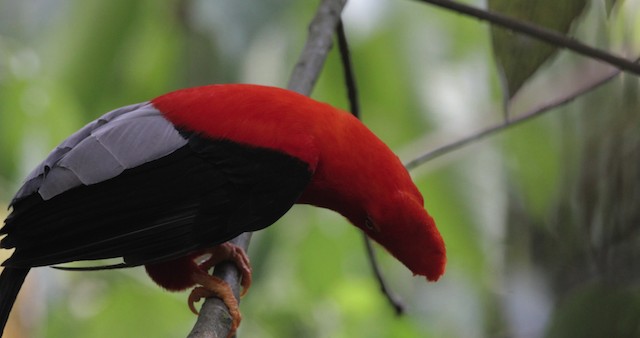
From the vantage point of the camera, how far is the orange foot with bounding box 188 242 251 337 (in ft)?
4.38

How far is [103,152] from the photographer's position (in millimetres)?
1231

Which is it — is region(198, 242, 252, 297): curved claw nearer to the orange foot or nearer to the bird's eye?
the orange foot

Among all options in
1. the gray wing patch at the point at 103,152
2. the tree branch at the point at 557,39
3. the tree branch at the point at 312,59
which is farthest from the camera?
the tree branch at the point at 312,59

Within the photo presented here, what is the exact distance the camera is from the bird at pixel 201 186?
1171 millimetres

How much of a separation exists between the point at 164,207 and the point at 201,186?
0.07 m

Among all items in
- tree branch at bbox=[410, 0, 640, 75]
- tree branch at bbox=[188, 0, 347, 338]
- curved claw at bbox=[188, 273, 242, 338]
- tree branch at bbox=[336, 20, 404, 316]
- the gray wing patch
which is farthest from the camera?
tree branch at bbox=[336, 20, 404, 316]

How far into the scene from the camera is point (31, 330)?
204cm

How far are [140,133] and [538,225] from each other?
0.60 metres

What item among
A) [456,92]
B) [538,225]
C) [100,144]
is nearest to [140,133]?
[100,144]

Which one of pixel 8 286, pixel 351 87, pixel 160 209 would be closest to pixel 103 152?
pixel 160 209

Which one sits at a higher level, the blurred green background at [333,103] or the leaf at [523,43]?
the leaf at [523,43]

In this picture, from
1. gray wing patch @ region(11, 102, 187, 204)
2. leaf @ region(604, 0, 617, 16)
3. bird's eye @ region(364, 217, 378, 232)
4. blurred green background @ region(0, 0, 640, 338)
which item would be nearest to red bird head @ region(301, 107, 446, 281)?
bird's eye @ region(364, 217, 378, 232)

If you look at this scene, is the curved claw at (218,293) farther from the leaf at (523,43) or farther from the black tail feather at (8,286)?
the leaf at (523,43)

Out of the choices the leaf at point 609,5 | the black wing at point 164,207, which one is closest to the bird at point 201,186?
the black wing at point 164,207
